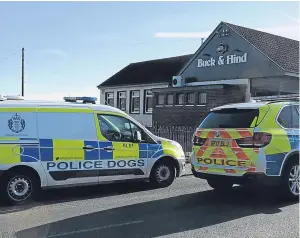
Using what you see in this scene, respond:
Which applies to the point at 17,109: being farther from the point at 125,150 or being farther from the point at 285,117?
the point at 285,117

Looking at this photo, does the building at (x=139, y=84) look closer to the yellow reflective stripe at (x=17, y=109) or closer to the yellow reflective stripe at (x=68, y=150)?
the yellow reflective stripe at (x=68, y=150)

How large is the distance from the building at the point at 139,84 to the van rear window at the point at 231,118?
2461 centimetres

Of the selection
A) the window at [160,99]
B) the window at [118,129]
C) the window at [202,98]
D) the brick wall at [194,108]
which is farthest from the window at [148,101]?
the window at [118,129]

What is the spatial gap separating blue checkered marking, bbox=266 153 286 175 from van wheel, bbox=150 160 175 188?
2.60 meters

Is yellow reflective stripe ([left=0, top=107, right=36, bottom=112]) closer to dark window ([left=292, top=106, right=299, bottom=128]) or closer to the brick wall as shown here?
dark window ([left=292, top=106, right=299, bottom=128])

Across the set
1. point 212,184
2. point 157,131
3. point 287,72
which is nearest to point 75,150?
point 212,184

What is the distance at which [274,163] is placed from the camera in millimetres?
7180

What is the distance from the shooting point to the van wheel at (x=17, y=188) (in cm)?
730

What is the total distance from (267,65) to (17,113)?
21.1 metres

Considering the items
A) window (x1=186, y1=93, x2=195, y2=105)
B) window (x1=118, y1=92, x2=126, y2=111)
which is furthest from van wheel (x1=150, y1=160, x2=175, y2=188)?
window (x1=118, y1=92, x2=126, y2=111)

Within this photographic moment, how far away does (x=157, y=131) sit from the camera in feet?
51.5

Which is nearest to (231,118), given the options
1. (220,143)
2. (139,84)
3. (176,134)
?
(220,143)

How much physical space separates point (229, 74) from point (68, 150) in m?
22.1

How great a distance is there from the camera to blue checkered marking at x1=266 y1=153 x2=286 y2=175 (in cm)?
714
